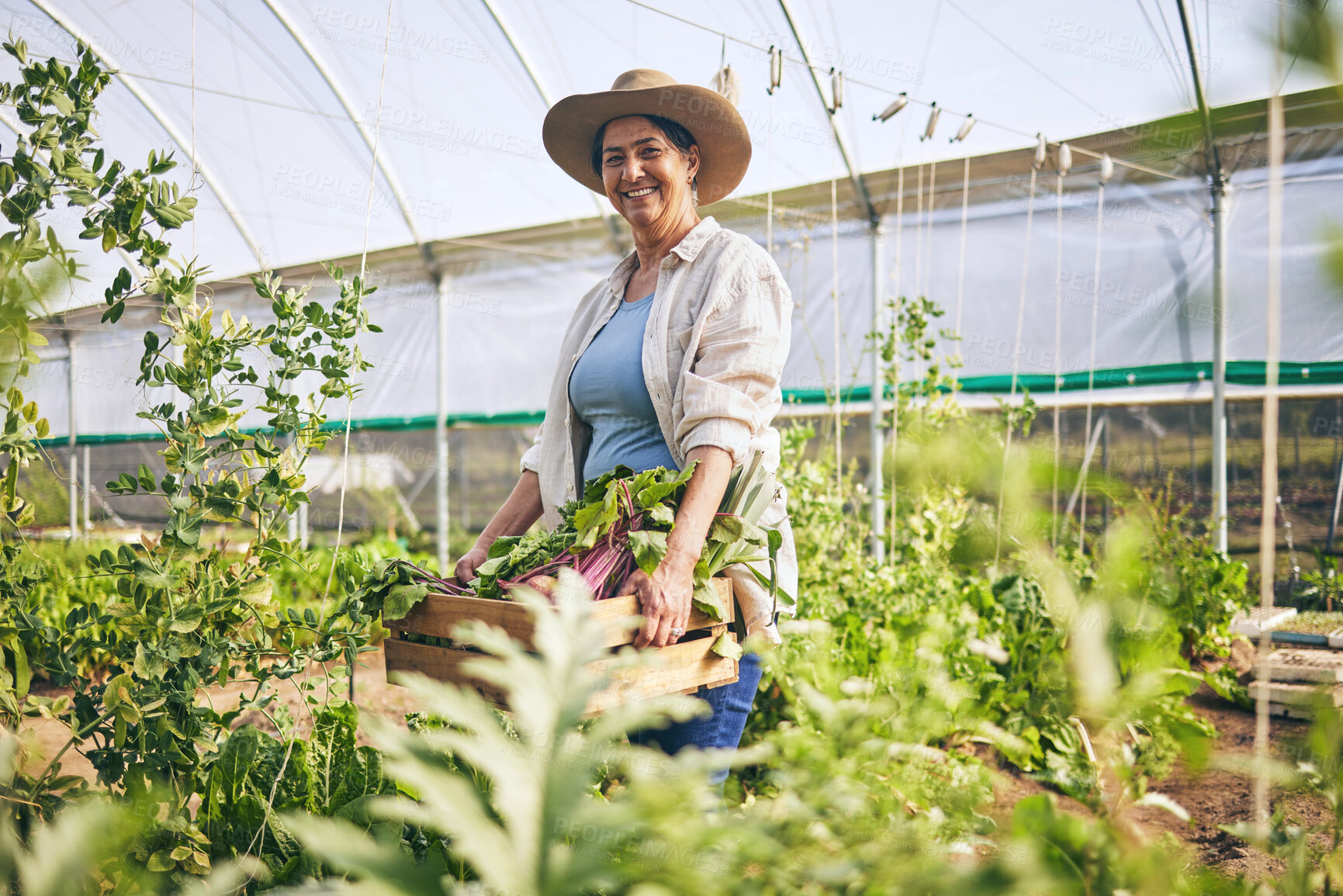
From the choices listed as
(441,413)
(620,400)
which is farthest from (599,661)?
(441,413)

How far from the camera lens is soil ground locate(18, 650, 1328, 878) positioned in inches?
85.2

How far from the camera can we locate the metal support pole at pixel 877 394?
215 inches

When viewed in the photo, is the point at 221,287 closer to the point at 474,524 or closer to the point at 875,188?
the point at 474,524

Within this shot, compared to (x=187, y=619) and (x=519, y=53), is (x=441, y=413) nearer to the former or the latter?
(x=519, y=53)

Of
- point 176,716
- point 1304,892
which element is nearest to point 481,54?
point 176,716

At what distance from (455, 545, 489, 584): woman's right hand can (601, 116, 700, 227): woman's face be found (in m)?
0.72

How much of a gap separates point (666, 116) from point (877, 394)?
14.4 feet

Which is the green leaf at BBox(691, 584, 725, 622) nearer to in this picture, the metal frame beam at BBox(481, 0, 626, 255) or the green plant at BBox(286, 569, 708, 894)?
the green plant at BBox(286, 569, 708, 894)

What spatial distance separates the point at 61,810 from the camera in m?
1.14

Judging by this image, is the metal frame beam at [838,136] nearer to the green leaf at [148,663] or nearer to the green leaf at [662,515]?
the green leaf at [662,515]

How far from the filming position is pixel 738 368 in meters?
1.50

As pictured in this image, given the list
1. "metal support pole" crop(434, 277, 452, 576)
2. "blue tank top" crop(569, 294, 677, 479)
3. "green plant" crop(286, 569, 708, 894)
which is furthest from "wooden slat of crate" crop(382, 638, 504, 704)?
"metal support pole" crop(434, 277, 452, 576)

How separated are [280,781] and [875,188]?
18.1 feet

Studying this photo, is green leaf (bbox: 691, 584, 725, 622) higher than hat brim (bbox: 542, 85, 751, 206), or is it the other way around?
hat brim (bbox: 542, 85, 751, 206)
